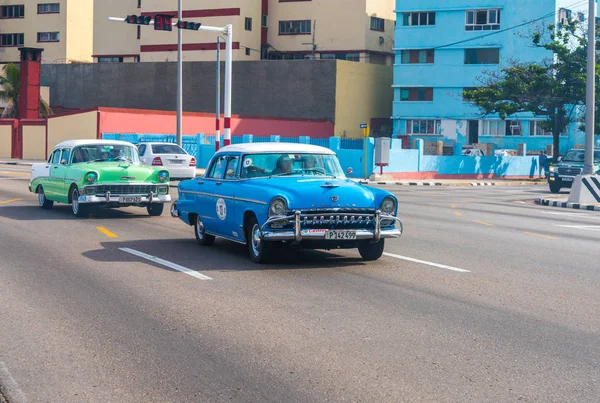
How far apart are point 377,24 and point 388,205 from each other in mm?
63641

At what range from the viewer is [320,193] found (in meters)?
12.0

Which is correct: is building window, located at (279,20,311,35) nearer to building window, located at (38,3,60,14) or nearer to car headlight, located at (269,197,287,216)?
building window, located at (38,3,60,14)

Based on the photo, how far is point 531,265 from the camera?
1268 cm

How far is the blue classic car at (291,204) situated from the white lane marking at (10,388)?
5.36 m

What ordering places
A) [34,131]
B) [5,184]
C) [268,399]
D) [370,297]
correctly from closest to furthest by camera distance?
[268,399] < [370,297] < [5,184] < [34,131]

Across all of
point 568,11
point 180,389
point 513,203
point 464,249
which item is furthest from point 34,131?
point 180,389

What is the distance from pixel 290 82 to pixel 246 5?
9.37 metres

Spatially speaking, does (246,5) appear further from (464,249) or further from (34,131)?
(464,249)

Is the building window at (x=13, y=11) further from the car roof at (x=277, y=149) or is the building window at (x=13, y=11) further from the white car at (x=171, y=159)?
the car roof at (x=277, y=149)

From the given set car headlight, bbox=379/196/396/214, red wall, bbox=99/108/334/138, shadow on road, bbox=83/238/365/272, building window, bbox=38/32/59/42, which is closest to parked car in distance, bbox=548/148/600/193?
shadow on road, bbox=83/238/365/272

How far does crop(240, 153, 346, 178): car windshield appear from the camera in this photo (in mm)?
13102

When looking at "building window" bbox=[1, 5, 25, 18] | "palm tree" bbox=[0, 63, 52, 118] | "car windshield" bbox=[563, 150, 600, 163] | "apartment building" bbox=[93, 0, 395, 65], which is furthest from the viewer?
"building window" bbox=[1, 5, 25, 18]

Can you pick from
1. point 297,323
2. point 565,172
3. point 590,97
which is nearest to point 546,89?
point 565,172

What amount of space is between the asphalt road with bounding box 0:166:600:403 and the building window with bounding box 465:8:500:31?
2050 inches
